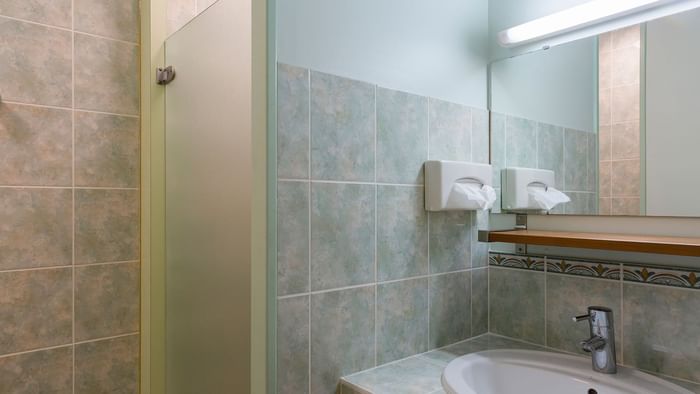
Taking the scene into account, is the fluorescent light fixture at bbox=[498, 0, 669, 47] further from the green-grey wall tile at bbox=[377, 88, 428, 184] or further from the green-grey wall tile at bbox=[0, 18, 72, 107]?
the green-grey wall tile at bbox=[0, 18, 72, 107]

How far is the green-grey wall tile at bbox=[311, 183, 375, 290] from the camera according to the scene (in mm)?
1062

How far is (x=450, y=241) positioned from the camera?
4.50ft

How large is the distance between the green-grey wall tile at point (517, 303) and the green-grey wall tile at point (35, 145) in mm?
1401

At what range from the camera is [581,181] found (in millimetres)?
1271

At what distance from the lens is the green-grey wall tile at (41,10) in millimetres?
1148

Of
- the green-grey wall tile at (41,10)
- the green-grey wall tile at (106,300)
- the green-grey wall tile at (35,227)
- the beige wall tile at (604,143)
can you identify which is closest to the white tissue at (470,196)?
the beige wall tile at (604,143)

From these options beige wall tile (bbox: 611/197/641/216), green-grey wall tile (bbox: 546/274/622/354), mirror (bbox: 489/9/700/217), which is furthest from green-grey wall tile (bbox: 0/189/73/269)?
beige wall tile (bbox: 611/197/641/216)

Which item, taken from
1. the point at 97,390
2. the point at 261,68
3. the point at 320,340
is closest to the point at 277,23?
the point at 261,68

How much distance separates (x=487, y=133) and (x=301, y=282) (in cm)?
87

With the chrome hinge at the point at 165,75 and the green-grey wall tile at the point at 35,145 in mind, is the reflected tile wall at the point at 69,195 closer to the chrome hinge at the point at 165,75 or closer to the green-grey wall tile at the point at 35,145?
the green-grey wall tile at the point at 35,145

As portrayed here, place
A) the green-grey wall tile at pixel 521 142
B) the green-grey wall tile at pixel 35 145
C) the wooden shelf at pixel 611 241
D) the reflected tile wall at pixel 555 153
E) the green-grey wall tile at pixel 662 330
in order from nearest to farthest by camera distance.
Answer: the wooden shelf at pixel 611 241 → the green-grey wall tile at pixel 662 330 → the green-grey wall tile at pixel 35 145 → the reflected tile wall at pixel 555 153 → the green-grey wall tile at pixel 521 142

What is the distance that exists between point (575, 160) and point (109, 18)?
1.50 meters

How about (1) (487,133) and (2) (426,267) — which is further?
(1) (487,133)

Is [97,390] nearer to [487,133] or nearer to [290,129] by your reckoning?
[290,129]
